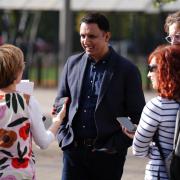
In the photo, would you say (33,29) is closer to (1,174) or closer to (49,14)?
(49,14)

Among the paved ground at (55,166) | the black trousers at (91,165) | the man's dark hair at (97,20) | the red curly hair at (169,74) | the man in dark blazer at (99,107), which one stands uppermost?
the man's dark hair at (97,20)

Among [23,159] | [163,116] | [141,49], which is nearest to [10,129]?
[23,159]

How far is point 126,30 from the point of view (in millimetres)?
44562

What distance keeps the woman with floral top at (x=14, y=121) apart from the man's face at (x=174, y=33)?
1.32 meters

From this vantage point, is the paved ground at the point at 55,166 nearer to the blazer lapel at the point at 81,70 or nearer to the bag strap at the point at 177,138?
the blazer lapel at the point at 81,70

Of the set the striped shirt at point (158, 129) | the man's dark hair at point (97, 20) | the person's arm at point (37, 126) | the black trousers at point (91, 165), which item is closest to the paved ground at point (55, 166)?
the black trousers at point (91, 165)

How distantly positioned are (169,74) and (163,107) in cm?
21

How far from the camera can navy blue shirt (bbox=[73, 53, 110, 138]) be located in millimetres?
5438

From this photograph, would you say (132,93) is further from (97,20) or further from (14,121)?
(14,121)

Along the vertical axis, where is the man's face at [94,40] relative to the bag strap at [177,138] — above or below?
above

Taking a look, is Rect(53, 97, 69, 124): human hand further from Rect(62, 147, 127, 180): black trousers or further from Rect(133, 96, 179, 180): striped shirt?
Rect(133, 96, 179, 180): striped shirt

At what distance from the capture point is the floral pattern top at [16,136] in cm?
452

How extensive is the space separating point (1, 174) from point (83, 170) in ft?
3.79

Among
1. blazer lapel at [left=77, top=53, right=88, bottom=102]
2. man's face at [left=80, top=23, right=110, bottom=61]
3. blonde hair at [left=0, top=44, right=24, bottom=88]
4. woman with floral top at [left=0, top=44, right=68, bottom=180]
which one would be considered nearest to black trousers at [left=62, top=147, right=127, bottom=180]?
blazer lapel at [left=77, top=53, right=88, bottom=102]
